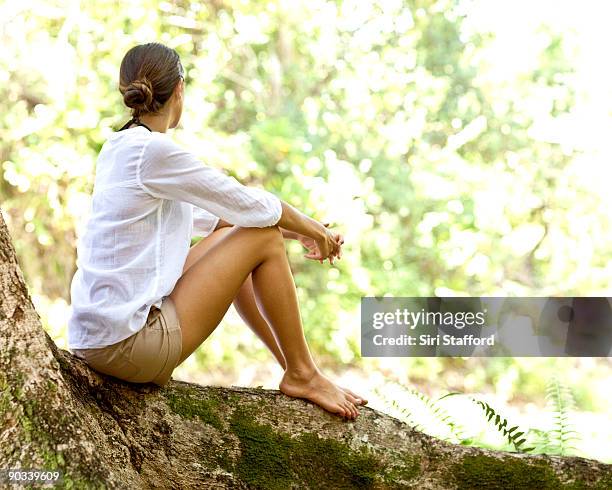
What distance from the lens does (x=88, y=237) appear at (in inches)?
79.7

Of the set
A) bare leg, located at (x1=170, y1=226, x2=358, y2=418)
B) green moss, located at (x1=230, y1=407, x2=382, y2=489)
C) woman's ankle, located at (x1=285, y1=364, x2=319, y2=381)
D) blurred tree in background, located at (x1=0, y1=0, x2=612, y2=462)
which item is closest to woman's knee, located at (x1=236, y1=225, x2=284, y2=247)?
bare leg, located at (x1=170, y1=226, x2=358, y2=418)

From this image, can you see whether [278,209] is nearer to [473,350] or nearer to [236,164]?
[236,164]

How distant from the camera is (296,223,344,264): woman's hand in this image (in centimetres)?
227

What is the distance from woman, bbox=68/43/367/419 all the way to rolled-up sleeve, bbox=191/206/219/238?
153mm

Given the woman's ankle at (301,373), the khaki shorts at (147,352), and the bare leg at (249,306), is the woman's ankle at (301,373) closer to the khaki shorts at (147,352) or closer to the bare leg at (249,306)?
the bare leg at (249,306)

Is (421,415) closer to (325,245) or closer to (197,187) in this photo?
(325,245)

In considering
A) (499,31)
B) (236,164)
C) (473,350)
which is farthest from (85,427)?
(499,31)

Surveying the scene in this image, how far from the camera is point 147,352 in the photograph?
1974 mm

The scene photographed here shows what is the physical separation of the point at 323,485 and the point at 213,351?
3768 millimetres

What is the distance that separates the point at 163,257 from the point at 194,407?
37 cm

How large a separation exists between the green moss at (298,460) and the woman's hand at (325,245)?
50 centimetres

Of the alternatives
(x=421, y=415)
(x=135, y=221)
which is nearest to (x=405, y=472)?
(x=135, y=221)

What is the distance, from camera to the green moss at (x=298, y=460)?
2.00m

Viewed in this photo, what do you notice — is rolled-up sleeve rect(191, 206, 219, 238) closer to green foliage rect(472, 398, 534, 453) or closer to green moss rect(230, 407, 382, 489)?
green moss rect(230, 407, 382, 489)
